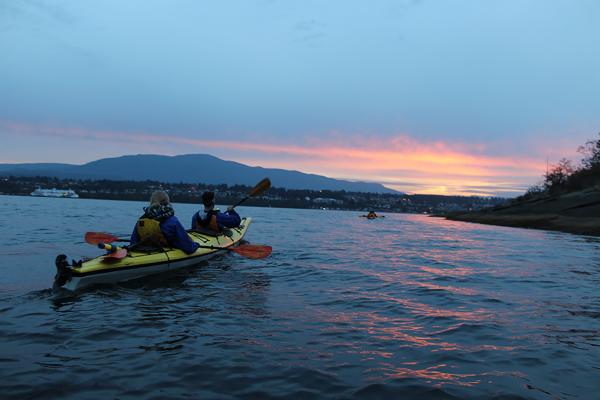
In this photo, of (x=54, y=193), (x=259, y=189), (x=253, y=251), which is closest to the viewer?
(x=253, y=251)

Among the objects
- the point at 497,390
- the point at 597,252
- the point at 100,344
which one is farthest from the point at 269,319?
the point at 597,252

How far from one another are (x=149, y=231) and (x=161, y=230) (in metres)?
0.30

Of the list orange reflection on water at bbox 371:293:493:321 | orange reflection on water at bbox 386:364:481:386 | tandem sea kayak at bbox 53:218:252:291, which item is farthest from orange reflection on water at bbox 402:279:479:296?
tandem sea kayak at bbox 53:218:252:291

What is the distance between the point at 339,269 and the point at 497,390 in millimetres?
7798

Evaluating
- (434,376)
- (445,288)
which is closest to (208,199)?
(445,288)

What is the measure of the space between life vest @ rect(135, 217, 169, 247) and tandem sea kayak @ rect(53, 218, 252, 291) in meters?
0.23

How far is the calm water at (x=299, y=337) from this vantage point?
4207mm

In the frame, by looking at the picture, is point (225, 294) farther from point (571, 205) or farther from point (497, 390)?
point (571, 205)

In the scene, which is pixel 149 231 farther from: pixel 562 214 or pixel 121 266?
pixel 562 214

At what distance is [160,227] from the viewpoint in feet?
32.0

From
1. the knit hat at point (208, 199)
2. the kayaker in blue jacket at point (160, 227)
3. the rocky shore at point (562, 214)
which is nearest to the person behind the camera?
the kayaker in blue jacket at point (160, 227)

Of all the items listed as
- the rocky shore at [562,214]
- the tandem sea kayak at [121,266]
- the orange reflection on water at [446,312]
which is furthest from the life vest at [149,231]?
the rocky shore at [562,214]

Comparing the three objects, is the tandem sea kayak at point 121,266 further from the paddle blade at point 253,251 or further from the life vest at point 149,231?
the paddle blade at point 253,251

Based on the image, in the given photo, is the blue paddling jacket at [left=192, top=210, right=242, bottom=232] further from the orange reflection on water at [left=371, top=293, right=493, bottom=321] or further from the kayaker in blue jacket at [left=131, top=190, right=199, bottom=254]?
the orange reflection on water at [left=371, top=293, right=493, bottom=321]
